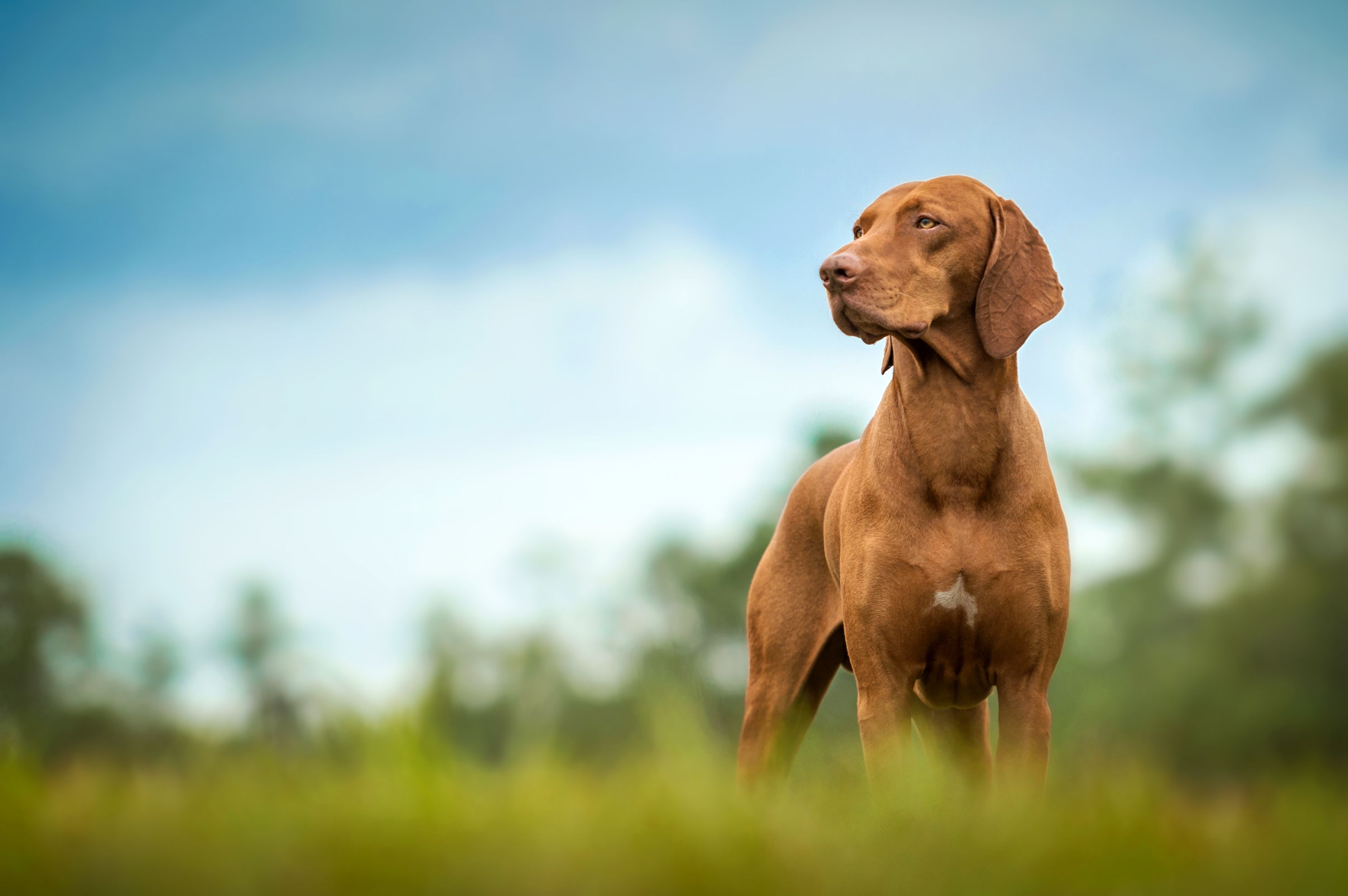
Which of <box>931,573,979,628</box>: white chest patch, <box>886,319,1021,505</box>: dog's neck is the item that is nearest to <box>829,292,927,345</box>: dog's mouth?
<box>886,319,1021,505</box>: dog's neck

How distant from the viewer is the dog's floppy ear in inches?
203

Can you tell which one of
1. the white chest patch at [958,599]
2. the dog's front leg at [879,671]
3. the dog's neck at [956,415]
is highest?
the dog's neck at [956,415]

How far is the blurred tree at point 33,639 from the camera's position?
341 cm

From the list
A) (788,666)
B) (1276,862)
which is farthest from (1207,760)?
(1276,862)

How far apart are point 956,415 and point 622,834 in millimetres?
3701

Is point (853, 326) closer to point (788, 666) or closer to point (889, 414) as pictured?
point (889, 414)

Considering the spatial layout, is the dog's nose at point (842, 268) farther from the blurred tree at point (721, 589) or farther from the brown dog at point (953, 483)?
the blurred tree at point (721, 589)

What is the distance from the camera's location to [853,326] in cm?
512

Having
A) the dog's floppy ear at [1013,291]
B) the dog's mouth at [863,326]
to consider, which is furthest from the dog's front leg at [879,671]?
the dog's floppy ear at [1013,291]

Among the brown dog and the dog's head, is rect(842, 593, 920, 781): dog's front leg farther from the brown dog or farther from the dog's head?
the dog's head

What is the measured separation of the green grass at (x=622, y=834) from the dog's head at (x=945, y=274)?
287 centimetres

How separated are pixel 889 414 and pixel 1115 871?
3.69m

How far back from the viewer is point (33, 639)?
8273 millimetres

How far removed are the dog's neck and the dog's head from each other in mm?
67
